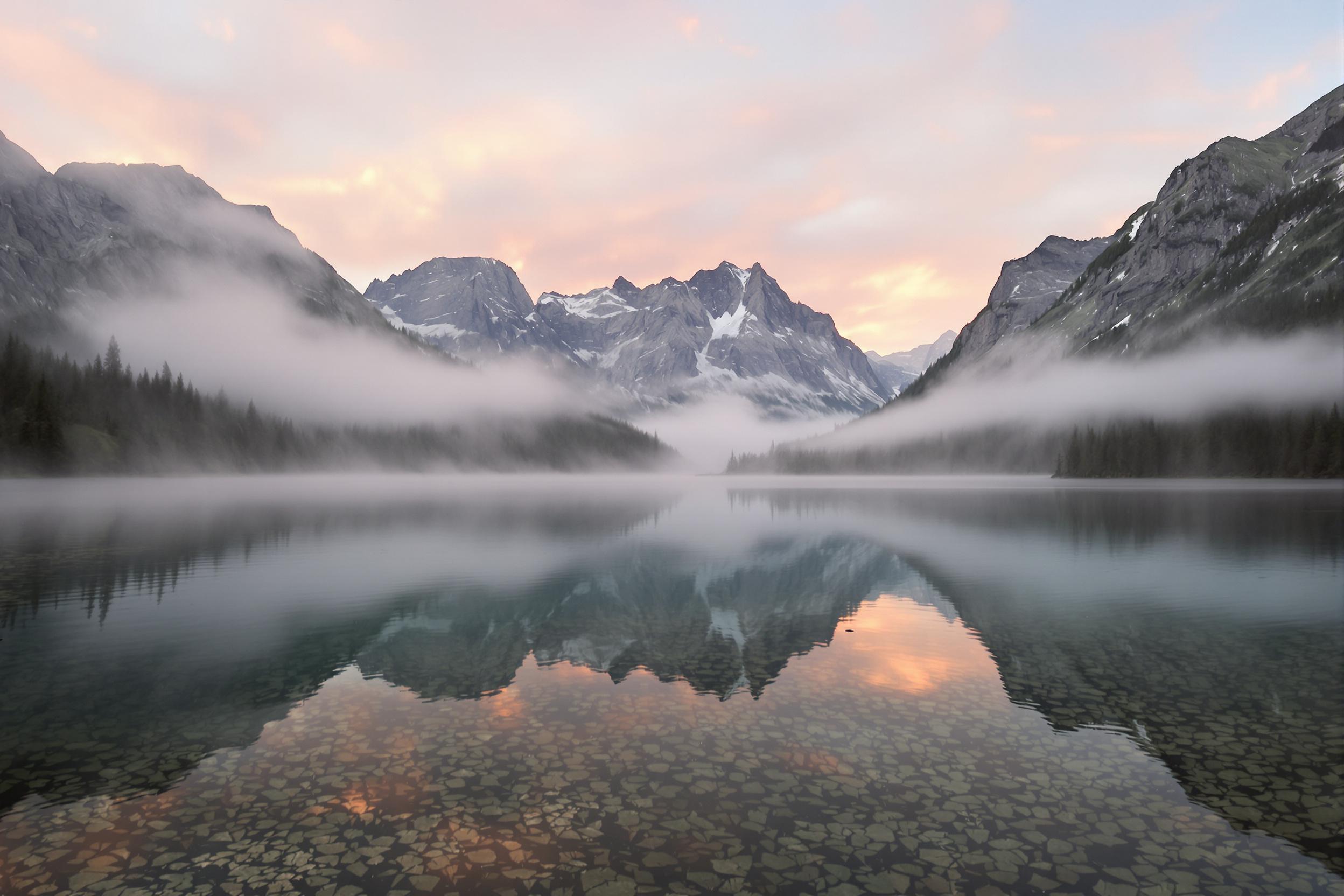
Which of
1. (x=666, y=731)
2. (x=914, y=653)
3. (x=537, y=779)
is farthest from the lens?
(x=914, y=653)

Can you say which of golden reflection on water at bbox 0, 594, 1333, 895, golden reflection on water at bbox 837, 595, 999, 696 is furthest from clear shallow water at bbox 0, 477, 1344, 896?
golden reflection on water at bbox 837, 595, 999, 696

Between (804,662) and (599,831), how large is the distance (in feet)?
56.9

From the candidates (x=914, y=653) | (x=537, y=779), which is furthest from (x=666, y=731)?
(x=914, y=653)

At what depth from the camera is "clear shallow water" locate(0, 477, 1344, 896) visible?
47.9 ft

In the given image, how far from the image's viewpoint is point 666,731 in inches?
883

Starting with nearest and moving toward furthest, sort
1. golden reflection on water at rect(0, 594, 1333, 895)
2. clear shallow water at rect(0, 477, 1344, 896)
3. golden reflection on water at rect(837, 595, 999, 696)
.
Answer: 1. clear shallow water at rect(0, 477, 1344, 896)
2. golden reflection on water at rect(0, 594, 1333, 895)
3. golden reflection on water at rect(837, 595, 999, 696)

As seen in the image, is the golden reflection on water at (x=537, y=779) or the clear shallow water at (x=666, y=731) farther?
the golden reflection on water at (x=537, y=779)

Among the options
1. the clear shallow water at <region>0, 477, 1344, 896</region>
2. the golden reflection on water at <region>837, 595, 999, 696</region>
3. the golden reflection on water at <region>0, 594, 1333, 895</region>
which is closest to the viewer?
the clear shallow water at <region>0, 477, 1344, 896</region>

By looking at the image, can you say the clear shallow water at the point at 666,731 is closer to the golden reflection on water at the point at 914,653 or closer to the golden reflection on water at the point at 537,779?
the golden reflection on water at the point at 537,779

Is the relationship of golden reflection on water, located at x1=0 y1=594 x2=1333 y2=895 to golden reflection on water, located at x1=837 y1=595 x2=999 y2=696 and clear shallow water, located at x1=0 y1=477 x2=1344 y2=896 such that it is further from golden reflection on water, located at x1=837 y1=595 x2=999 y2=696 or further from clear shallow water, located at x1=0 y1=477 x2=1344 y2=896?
golden reflection on water, located at x1=837 y1=595 x2=999 y2=696

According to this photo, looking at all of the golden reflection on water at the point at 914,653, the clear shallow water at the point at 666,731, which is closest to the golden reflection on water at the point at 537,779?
the clear shallow water at the point at 666,731

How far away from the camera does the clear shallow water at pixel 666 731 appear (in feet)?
47.9

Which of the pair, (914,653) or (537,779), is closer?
(537,779)

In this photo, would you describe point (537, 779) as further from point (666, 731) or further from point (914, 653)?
point (914, 653)
